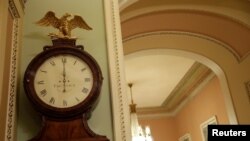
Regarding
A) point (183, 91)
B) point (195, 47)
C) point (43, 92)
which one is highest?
point (183, 91)

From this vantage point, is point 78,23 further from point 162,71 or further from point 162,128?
point 162,128

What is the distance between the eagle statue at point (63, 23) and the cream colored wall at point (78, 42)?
2.8 inches

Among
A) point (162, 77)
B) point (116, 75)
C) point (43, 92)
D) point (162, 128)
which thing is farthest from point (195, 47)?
point (162, 128)

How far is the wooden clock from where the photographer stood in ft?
3.85

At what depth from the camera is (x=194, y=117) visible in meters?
5.05

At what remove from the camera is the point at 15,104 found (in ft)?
4.00

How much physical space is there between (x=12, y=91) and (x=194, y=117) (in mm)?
4178

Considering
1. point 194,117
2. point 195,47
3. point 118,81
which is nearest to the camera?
point 118,81

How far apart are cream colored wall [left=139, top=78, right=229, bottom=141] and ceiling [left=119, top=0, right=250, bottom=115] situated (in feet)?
0.44

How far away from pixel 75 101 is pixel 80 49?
0.22 meters

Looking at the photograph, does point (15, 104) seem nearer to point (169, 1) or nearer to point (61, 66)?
point (61, 66)

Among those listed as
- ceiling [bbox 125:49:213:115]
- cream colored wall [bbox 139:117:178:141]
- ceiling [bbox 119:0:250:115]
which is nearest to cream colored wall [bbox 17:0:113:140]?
ceiling [bbox 119:0:250:115]

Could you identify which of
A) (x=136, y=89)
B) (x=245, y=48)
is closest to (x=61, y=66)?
(x=245, y=48)

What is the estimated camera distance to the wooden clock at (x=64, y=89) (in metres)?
1.17
